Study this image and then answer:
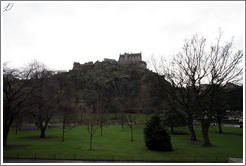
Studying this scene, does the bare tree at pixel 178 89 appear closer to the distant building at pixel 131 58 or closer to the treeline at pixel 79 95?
the treeline at pixel 79 95

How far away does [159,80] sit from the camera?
2922 centimetres

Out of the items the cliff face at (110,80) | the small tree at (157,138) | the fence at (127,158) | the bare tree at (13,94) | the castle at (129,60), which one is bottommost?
the fence at (127,158)

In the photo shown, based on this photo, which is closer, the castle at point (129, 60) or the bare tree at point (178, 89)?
the bare tree at point (178, 89)

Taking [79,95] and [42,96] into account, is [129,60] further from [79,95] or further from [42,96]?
[42,96]

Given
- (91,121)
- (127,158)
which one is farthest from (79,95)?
(127,158)

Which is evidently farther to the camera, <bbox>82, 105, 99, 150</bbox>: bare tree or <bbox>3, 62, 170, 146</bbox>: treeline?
<bbox>82, 105, 99, 150</bbox>: bare tree

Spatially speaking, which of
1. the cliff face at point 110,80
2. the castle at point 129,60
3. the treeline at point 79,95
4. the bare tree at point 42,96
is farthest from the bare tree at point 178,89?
the castle at point 129,60

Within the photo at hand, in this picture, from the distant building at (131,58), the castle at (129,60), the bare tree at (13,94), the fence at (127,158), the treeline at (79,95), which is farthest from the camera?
the distant building at (131,58)

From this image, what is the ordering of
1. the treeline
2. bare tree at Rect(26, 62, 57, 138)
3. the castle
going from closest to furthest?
the treeline, bare tree at Rect(26, 62, 57, 138), the castle

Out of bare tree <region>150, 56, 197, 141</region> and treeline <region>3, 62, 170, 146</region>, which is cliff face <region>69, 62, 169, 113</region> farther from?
bare tree <region>150, 56, 197, 141</region>

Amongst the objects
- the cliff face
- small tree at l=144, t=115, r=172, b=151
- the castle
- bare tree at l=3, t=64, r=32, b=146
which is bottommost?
small tree at l=144, t=115, r=172, b=151

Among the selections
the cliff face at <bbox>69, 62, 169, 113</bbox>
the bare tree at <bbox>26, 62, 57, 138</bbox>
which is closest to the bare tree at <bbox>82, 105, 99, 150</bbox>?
the bare tree at <bbox>26, 62, 57, 138</bbox>

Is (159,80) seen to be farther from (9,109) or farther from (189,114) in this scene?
(9,109)

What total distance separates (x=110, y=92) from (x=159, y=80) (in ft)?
272
